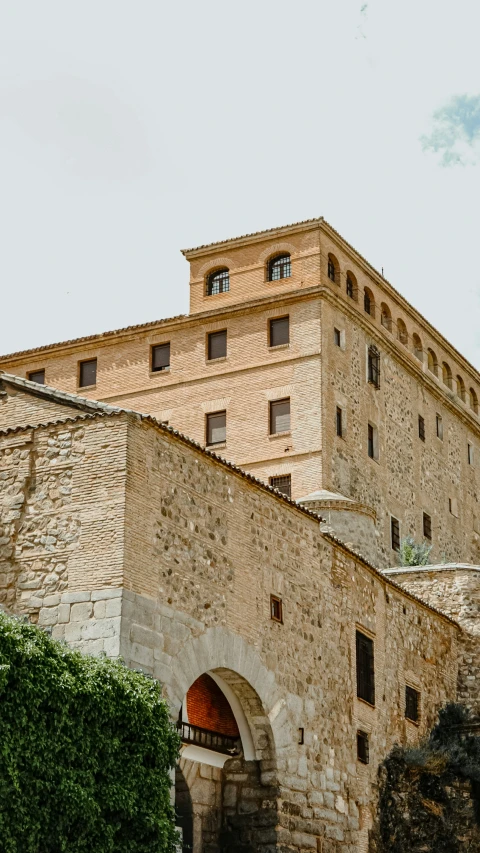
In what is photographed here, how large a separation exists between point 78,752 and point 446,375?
1237 inches

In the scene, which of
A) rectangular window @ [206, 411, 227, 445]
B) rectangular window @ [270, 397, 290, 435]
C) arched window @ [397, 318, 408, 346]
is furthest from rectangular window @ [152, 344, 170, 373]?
arched window @ [397, 318, 408, 346]

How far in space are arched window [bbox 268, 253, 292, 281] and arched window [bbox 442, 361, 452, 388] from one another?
8.65 meters

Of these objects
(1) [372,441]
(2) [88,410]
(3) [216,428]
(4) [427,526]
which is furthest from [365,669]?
(4) [427,526]

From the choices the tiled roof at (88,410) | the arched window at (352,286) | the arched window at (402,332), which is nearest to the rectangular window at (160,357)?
the arched window at (352,286)

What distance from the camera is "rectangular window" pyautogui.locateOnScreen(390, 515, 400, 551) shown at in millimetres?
38859

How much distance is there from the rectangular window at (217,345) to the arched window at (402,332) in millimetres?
6352

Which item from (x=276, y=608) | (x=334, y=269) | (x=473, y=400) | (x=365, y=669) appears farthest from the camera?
(x=473, y=400)

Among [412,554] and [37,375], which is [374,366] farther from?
[37,375]

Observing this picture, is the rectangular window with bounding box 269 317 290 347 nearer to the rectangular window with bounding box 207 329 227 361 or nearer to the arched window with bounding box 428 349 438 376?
the rectangular window with bounding box 207 329 227 361

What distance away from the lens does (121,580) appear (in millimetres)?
17250

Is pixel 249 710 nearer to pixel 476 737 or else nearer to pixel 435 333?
pixel 476 737

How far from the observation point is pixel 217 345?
39219 mm

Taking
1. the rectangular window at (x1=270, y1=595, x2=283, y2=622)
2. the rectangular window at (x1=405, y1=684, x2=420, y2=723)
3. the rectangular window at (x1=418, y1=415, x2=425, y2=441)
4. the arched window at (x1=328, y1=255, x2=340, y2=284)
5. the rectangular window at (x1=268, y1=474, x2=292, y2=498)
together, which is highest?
the arched window at (x1=328, y1=255, x2=340, y2=284)

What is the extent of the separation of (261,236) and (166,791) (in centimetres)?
2470
